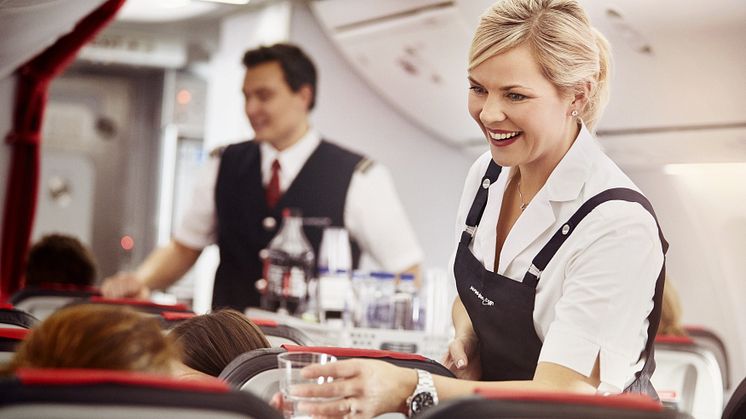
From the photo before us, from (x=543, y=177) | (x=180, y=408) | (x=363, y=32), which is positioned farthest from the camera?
(x=363, y=32)

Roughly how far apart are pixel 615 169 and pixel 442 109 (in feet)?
12.3

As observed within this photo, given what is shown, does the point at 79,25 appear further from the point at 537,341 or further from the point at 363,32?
the point at 537,341

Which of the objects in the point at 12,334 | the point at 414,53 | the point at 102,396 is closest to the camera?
the point at 102,396

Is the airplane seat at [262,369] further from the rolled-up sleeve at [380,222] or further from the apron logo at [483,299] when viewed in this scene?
the rolled-up sleeve at [380,222]

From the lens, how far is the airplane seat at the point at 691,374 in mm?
3219

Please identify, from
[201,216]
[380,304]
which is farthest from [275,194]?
[380,304]

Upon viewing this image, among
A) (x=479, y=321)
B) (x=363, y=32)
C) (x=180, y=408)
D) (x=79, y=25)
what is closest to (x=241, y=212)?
(x=79, y=25)

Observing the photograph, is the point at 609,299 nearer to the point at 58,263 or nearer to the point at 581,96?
the point at 581,96

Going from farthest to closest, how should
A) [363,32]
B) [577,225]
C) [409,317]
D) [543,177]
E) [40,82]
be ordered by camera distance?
[363,32] → [40,82] → [409,317] → [543,177] → [577,225]

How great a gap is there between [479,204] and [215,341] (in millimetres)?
643

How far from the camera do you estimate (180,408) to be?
44.0 inches

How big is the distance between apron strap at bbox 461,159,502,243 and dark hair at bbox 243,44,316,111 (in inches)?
93.1

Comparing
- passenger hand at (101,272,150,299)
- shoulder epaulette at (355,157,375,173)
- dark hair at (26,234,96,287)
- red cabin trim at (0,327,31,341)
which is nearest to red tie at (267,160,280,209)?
shoulder epaulette at (355,157,375,173)

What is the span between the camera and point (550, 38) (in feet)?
6.35
